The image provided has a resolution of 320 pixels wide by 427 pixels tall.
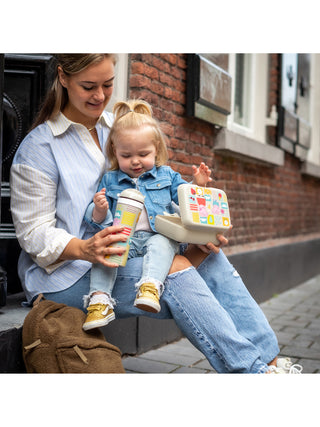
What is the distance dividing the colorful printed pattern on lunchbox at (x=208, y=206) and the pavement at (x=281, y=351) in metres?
0.48

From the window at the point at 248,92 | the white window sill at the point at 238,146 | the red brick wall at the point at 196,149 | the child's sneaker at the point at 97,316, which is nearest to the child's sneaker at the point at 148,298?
the child's sneaker at the point at 97,316

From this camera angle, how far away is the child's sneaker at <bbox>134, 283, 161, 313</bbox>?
65.7 inches

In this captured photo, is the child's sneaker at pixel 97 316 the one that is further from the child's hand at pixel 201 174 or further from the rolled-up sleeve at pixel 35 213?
the child's hand at pixel 201 174

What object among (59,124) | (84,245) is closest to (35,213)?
(84,245)

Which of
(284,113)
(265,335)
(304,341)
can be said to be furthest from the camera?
(284,113)

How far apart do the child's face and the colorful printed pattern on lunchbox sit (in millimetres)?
188

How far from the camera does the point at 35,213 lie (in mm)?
1790

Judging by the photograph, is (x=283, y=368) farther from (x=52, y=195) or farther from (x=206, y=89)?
(x=206, y=89)

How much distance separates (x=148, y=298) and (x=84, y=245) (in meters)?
0.26

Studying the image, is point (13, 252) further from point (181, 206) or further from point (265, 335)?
point (265, 335)

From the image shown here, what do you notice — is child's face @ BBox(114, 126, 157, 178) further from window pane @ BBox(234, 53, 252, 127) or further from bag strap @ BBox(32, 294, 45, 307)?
window pane @ BBox(234, 53, 252, 127)

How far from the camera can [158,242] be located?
1.79 metres
